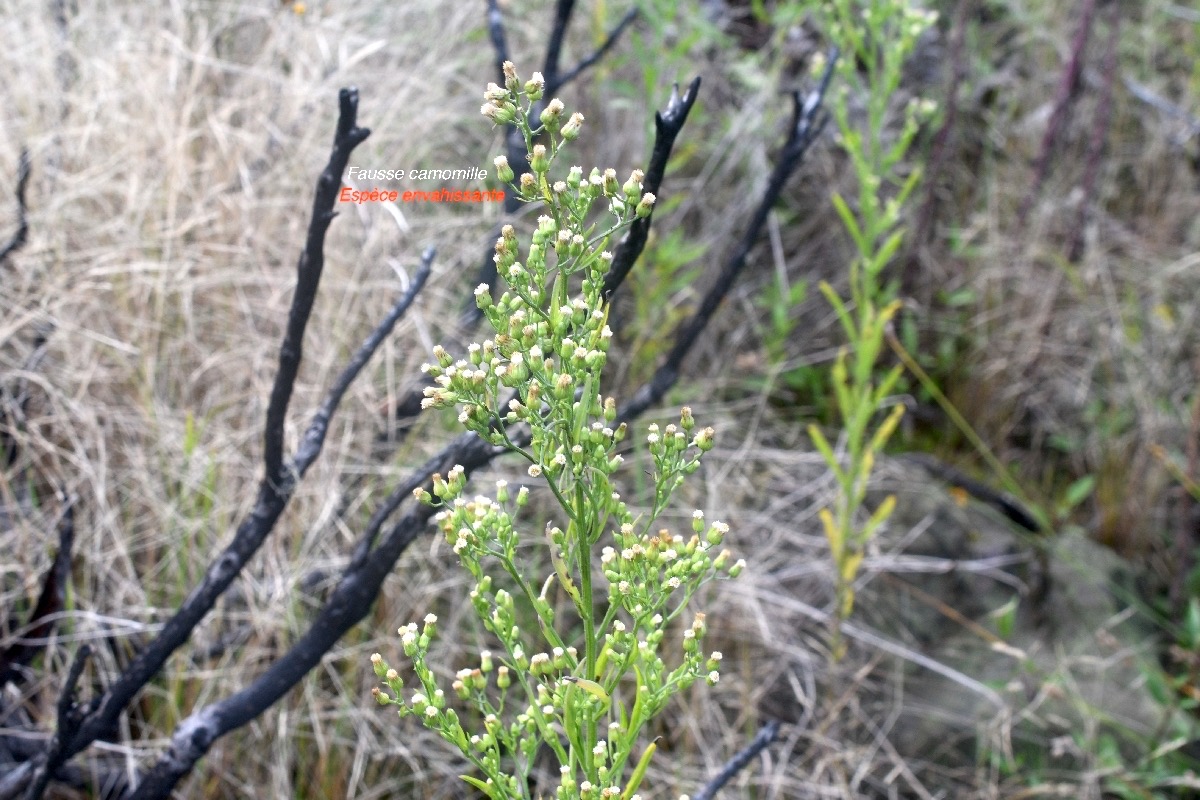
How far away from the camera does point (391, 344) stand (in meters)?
2.14

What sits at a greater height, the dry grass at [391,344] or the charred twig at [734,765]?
the dry grass at [391,344]

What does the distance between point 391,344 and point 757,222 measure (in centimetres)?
86

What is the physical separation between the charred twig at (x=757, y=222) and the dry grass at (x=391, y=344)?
1.51ft

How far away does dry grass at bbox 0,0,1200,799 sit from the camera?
1.79m

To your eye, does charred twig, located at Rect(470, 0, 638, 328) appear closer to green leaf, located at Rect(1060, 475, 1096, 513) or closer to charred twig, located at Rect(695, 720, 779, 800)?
charred twig, located at Rect(695, 720, 779, 800)

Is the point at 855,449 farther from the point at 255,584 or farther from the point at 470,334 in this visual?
the point at 255,584

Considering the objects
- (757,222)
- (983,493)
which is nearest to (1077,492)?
(983,493)

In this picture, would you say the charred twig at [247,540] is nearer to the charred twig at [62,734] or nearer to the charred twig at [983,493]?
the charred twig at [62,734]

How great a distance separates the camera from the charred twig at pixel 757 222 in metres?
1.58

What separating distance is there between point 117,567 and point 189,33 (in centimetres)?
155

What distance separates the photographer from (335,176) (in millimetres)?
1194

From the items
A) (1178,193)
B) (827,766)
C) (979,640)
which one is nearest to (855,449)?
(827,766)

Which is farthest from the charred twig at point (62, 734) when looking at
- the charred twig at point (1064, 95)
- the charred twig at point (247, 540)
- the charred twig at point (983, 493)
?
the charred twig at point (1064, 95)

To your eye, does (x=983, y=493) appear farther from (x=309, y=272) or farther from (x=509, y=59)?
(x=309, y=272)
